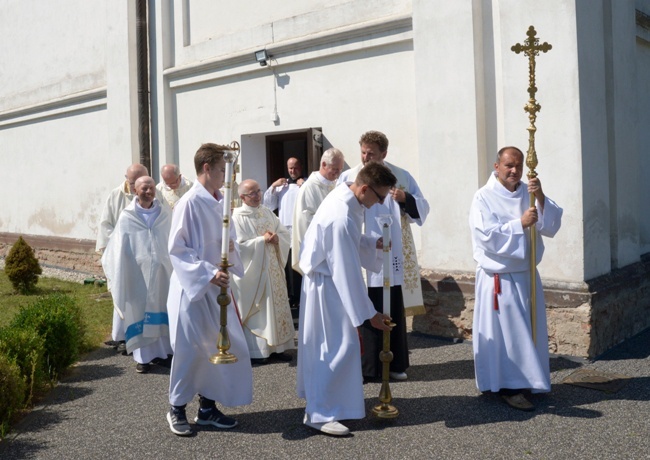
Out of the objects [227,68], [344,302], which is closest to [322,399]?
[344,302]

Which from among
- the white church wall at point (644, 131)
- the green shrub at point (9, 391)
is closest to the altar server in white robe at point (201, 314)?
the green shrub at point (9, 391)

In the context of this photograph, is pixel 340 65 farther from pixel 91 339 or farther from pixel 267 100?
pixel 91 339

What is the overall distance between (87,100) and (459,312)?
8899 mm

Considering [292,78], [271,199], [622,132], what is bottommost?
[271,199]

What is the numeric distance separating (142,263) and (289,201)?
9.88 ft

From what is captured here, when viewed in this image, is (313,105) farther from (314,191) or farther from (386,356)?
(386,356)

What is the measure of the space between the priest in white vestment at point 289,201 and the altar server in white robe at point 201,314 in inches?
162

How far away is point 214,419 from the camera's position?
4930 mm

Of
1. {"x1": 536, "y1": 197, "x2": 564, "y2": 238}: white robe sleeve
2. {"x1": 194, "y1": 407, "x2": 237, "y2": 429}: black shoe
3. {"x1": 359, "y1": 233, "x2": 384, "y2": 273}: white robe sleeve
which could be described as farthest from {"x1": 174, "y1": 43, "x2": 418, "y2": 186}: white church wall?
{"x1": 194, "y1": 407, "x2": 237, "y2": 429}: black shoe

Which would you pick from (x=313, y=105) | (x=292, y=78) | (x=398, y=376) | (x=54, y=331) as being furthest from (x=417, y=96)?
(x=54, y=331)

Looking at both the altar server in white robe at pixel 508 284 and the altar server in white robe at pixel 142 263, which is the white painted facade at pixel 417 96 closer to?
the altar server in white robe at pixel 508 284

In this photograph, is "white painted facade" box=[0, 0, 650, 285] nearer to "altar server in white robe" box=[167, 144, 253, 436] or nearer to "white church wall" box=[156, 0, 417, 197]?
"white church wall" box=[156, 0, 417, 197]

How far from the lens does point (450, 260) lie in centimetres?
749

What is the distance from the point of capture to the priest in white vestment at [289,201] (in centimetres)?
914
